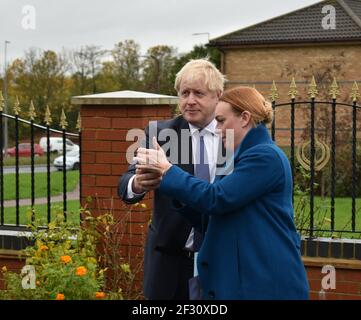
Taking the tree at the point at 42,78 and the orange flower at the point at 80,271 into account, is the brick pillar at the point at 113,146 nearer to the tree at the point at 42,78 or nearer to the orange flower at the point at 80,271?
the orange flower at the point at 80,271

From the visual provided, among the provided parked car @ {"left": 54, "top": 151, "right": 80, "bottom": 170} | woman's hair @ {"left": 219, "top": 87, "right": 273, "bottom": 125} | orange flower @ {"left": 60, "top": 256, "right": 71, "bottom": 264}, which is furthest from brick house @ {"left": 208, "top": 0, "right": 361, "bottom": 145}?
woman's hair @ {"left": 219, "top": 87, "right": 273, "bottom": 125}

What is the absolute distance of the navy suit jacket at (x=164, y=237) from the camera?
9.68 ft

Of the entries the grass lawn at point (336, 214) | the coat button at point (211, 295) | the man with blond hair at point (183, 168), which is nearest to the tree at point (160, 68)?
the grass lawn at point (336, 214)

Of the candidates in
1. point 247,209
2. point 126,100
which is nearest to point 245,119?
point 247,209

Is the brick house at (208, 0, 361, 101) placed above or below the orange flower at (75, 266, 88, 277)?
above

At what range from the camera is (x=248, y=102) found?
244cm

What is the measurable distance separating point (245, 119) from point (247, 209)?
0.36 meters

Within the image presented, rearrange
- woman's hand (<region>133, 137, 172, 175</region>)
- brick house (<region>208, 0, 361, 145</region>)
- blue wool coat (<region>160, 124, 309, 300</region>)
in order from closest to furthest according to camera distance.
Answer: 1. blue wool coat (<region>160, 124, 309, 300</region>)
2. woman's hand (<region>133, 137, 172, 175</region>)
3. brick house (<region>208, 0, 361, 145</region>)

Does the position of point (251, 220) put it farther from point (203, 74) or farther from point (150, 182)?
point (203, 74)

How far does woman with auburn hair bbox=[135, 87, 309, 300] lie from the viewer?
2.31 m

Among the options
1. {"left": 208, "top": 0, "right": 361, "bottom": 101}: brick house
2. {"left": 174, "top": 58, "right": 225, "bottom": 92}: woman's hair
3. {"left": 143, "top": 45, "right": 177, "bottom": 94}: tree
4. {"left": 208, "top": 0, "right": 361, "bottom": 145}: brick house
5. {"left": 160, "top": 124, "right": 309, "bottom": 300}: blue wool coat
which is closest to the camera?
{"left": 160, "top": 124, "right": 309, "bottom": 300}: blue wool coat

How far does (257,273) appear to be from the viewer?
235cm

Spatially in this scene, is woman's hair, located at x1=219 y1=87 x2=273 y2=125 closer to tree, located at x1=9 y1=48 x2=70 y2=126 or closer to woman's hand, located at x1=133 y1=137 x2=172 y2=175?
woman's hand, located at x1=133 y1=137 x2=172 y2=175

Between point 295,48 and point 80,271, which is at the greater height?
point 295,48
